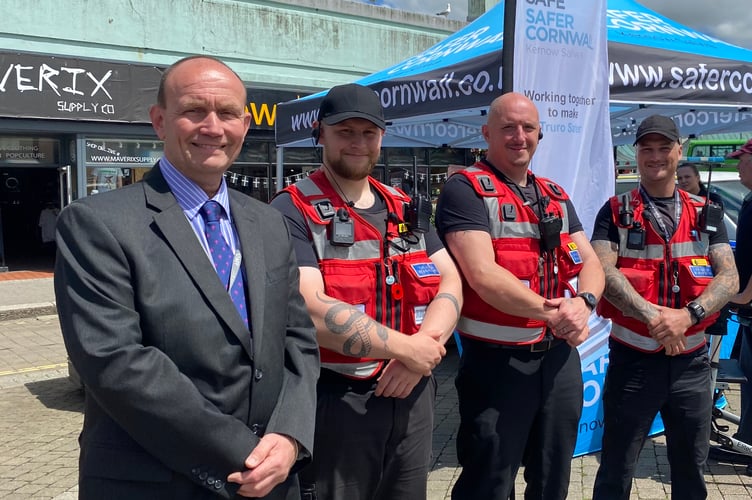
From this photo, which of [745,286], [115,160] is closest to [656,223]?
[745,286]

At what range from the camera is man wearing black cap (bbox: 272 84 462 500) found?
2.41 m

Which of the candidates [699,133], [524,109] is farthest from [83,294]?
[699,133]

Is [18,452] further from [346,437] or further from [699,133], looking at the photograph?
[699,133]

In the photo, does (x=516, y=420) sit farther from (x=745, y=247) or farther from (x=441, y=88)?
(x=441, y=88)

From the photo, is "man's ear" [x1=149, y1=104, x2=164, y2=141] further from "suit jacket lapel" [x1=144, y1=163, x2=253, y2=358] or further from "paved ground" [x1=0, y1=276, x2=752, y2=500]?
"paved ground" [x1=0, y1=276, x2=752, y2=500]

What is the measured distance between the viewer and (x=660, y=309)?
123 inches

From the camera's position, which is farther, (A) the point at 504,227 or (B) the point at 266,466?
(A) the point at 504,227

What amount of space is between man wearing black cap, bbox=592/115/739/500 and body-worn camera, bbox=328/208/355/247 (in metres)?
1.42

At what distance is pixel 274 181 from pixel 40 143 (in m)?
5.24

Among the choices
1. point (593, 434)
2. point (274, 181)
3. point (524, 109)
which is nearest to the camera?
point (524, 109)

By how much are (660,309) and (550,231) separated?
696 millimetres

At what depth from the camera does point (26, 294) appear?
11.7 meters

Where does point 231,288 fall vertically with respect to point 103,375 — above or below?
above

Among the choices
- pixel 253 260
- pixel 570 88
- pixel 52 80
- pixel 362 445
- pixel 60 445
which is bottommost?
pixel 60 445
